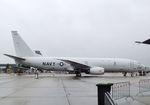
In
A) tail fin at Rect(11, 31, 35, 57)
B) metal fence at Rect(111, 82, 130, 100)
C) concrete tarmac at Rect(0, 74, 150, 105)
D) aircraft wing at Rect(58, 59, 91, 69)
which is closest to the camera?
concrete tarmac at Rect(0, 74, 150, 105)

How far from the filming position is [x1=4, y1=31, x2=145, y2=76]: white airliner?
169ft

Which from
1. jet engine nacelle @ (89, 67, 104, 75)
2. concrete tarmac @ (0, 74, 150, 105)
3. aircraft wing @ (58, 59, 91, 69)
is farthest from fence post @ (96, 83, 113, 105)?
aircraft wing @ (58, 59, 91, 69)

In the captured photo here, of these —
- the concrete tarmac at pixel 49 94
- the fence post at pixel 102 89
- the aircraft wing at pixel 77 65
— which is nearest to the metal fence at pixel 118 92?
the concrete tarmac at pixel 49 94

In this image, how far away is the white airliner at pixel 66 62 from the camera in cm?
5164

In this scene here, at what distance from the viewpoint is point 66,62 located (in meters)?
51.7

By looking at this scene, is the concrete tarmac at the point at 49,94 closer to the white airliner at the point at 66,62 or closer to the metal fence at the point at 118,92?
the metal fence at the point at 118,92

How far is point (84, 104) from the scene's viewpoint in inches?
558

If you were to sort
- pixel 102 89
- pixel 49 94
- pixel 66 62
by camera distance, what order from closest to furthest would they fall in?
pixel 102 89 → pixel 49 94 → pixel 66 62

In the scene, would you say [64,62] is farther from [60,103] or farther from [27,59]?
[60,103]

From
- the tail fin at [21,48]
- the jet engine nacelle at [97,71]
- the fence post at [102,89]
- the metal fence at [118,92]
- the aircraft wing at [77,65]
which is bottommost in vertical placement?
the metal fence at [118,92]

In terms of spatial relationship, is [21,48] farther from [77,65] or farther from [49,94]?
[49,94]

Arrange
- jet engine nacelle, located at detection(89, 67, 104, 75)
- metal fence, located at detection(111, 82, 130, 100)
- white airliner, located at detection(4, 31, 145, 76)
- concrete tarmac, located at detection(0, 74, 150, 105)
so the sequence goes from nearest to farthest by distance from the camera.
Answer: concrete tarmac, located at detection(0, 74, 150, 105) → metal fence, located at detection(111, 82, 130, 100) → jet engine nacelle, located at detection(89, 67, 104, 75) → white airliner, located at detection(4, 31, 145, 76)

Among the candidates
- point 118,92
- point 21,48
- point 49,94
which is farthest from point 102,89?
point 21,48

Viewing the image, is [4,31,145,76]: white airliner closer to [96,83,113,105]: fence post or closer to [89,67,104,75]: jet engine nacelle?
[89,67,104,75]: jet engine nacelle
